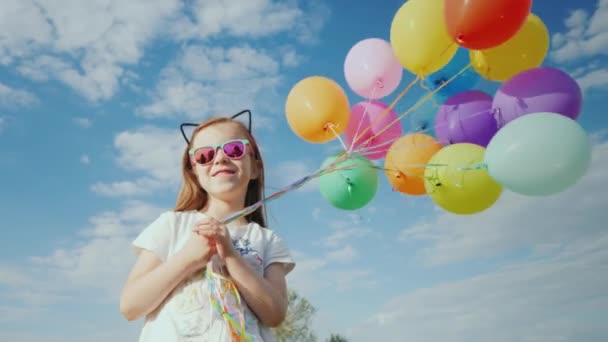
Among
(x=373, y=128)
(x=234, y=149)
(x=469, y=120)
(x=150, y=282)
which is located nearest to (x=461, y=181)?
(x=469, y=120)

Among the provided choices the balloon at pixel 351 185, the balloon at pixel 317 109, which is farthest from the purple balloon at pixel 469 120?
the balloon at pixel 317 109

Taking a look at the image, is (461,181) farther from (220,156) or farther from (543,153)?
(220,156)

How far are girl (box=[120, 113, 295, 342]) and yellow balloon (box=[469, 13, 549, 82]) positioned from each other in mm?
1887

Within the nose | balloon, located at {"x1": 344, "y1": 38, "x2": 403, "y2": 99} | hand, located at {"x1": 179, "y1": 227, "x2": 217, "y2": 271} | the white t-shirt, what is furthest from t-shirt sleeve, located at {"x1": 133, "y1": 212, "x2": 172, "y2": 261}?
balloon, located at {"x1": 344, "y1": 38, "x2": 403, "y2": 99}

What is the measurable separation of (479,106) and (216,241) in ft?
7.44

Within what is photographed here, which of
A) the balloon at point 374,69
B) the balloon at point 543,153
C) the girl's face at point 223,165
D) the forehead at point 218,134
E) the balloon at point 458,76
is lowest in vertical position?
the girl's face at point 223,165

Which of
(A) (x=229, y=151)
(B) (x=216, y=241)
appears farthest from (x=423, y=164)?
(B) (x=216, y=241)

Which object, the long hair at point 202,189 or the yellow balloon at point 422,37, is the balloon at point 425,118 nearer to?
the yellow balloon at point 422,37

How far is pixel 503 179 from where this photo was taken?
9.84 feet

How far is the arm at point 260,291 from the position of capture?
1.92 metres

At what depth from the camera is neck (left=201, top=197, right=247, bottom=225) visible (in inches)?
89.5

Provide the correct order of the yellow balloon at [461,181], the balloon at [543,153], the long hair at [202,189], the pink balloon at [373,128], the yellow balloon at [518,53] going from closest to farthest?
the long hair at [202,189]
the balloon at [543,153]
the yellow balloon at [461,181]
the yellow balloon at [518,53]
the pink balloon at [373,128]

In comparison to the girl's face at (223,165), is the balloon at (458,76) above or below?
above

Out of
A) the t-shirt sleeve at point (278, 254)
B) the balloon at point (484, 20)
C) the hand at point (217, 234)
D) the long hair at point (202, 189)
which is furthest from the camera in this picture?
the balloon at point (484, 20)
